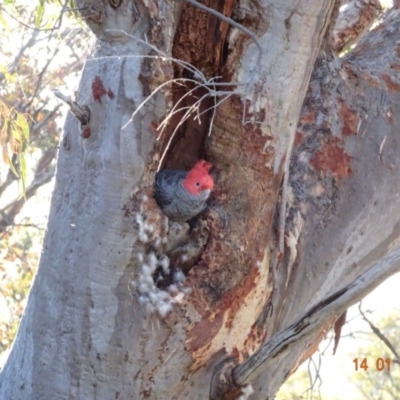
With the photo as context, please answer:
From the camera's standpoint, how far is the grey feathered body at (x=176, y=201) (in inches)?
72.0

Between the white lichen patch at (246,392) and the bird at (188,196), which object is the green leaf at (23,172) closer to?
the bird at (188,196)

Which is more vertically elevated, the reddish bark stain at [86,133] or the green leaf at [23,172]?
the green leaf at [23,172]

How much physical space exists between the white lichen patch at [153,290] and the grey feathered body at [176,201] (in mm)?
161

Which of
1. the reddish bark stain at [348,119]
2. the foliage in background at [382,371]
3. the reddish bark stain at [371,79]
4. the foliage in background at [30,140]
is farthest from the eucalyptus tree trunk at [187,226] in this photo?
the foliage in background at [382,371]

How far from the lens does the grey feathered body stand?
1.83 metres

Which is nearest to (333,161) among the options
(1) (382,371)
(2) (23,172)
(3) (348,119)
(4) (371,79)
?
(3) (348,119)

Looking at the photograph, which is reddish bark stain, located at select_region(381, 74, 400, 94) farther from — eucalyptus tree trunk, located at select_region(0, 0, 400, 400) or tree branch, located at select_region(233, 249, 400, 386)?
tree branch, located at select_region(233, 249, 400, 386)

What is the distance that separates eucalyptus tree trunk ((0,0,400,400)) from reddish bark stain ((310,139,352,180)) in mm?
11

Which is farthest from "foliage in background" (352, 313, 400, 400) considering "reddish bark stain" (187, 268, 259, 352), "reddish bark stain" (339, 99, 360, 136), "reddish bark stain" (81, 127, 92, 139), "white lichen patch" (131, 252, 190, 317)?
"reddish bark stain" (81, 127, 92, 139)

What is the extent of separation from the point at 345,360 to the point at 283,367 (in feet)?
23.9

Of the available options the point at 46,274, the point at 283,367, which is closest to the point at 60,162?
the point at 46,274

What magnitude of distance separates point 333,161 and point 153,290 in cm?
75

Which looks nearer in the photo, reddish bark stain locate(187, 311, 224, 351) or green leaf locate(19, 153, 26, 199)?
reddish bark stain locate(187, 311, 224, 351)

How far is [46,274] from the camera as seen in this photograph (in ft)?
5.74
